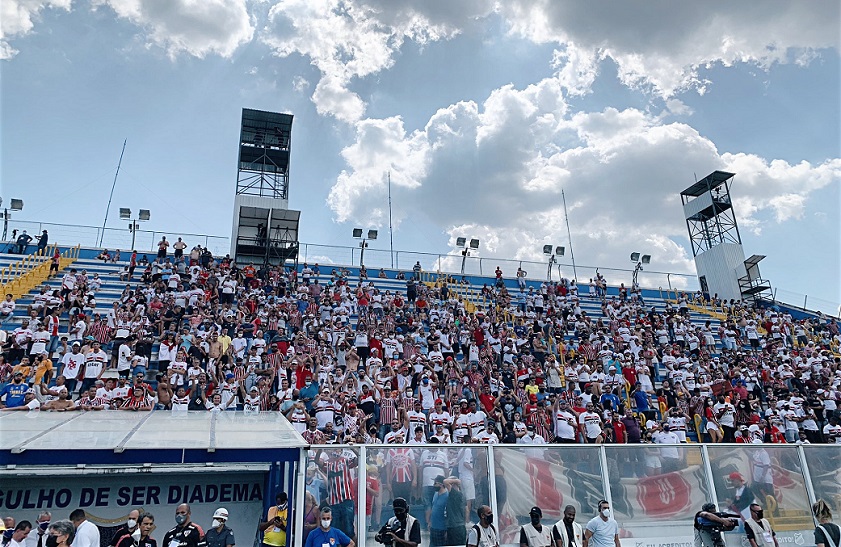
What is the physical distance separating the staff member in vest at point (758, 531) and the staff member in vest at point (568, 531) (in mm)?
2772

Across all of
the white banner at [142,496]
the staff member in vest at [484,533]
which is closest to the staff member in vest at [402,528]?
the staff member in vest at [484,533]

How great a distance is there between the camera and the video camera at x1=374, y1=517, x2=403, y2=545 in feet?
23.1

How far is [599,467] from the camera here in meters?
8.21

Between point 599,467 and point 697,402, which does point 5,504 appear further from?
point 697,402

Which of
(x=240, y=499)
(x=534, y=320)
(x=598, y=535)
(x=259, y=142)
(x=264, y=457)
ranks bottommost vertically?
(x=598, y=535)

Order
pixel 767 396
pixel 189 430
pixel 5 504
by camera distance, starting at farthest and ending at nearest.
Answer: pixel 767 396, pixel 189 430, pixel 5 504

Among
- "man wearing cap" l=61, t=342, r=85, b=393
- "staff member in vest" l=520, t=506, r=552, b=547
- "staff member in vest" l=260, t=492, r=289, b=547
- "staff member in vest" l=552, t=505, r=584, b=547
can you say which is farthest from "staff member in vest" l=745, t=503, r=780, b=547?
"man wearing cap" l=61, t=342, r=85, b=393

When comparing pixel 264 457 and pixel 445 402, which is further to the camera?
pixel 445 402

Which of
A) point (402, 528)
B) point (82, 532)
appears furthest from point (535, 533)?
point (82, 532)

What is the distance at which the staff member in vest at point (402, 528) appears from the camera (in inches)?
277

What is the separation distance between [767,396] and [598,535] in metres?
12.7

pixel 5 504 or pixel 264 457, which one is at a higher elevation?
pixel 264 457

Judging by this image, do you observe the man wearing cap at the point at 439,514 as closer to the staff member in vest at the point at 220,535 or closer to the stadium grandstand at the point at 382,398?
the stadium grandstand at the point at 382,398

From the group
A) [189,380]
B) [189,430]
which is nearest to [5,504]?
[189,430]
